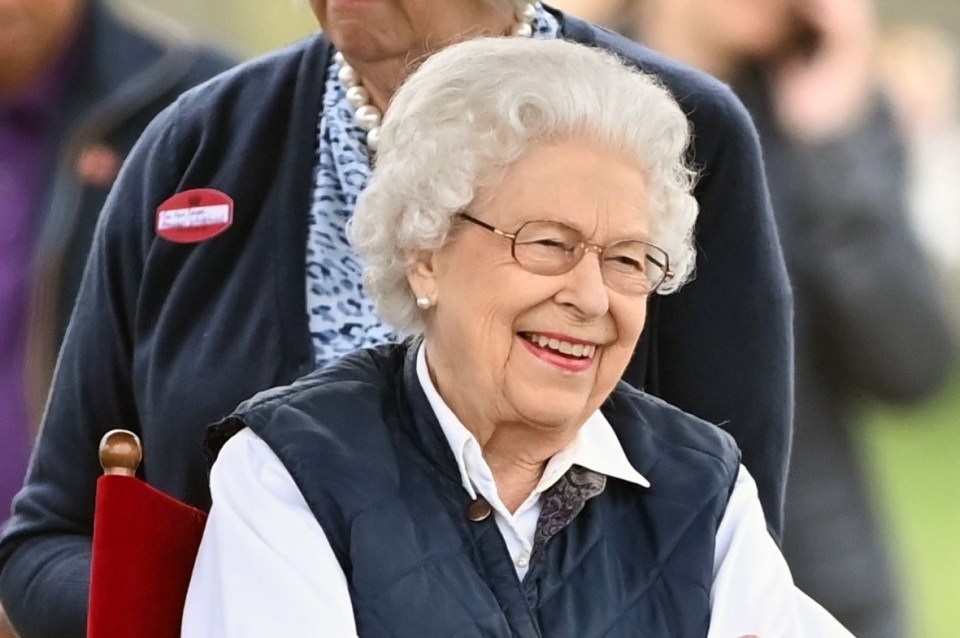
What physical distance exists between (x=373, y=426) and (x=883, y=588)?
1.97 m

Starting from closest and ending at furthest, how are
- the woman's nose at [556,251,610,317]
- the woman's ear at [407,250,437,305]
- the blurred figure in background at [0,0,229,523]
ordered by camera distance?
the woman's nose at [556,251,610,317] → the woman's ear at [407,250,437,305] → the blurred figure in background at [0,0,229,523]

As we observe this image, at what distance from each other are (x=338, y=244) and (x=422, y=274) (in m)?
0.34

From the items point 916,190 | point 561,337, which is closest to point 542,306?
point 561,337

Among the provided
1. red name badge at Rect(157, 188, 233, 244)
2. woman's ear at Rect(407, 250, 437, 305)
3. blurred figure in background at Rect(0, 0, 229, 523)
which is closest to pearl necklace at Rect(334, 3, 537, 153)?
red name badge at Rect(157, 188, 233, 244)

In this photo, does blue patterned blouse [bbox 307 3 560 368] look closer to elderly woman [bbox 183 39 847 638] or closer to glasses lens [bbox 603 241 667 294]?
elderly woman [bbox 183 39 847 638]

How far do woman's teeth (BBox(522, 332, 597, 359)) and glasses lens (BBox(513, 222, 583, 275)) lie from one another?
0.26 feet

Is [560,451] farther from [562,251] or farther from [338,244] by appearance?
[338,244]

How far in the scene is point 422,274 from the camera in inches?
96.8

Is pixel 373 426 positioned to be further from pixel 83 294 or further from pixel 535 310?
pixel 83 294

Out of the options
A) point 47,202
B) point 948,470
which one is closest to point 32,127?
point 47,202

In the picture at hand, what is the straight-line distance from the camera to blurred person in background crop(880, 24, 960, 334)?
407 centimetres

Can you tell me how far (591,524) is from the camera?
7.91ft

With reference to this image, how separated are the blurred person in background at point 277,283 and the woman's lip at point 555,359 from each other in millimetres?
383

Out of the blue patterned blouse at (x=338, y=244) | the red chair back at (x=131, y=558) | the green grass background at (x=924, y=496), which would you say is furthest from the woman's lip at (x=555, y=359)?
the green grass background at (x=924, y=496)
